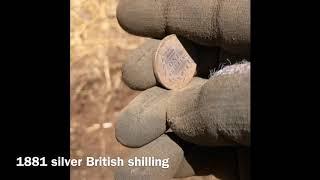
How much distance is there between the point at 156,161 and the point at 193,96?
0.21m

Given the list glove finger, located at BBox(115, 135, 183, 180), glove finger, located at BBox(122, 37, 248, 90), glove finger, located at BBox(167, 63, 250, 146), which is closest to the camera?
glove finger, located at BBox(167, 63, 250, 146)

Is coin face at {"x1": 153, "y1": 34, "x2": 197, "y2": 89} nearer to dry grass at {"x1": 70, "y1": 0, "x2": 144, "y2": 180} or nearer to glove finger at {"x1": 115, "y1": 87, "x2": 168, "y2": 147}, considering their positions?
glove finger at {"x1": 115, "y1": 87, "x2": 168, "y2": 147}

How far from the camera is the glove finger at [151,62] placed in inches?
53.9

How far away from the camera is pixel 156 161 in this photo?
1267 millimetres

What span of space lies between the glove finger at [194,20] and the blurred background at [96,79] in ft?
0.21

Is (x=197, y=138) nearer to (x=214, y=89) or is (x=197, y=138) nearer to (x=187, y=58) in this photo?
Result: (x=214, y=89)

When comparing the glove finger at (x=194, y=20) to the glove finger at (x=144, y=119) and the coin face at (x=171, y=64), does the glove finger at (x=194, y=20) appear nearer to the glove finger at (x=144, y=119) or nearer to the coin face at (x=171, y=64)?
the coin face at (x=171, y=64)

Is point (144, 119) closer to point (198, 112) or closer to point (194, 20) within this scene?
point (198, 112)

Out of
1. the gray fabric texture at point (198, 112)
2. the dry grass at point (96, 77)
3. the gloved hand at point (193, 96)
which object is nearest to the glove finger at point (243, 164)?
the gloved hand at point (193, 96)

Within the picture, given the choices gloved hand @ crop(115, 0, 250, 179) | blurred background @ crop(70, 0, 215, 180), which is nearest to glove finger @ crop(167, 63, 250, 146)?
gloved hand @ crop(115, 0, 250, 179)

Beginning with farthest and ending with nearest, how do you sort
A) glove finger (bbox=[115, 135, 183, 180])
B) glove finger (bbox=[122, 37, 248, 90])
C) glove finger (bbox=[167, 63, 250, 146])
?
glove finger (bbox=[122, 37, 248, 90]) < glove finger (bbox=[115, 135, 183, 180]) < glove finger (bbox=[167, 63, 250, 146])

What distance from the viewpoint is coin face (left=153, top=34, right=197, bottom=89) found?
4.42ft

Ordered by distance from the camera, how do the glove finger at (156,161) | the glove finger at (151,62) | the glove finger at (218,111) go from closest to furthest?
the glove finger at (218,111) < the glove finger at (156,161) < the glove finger at (151,62)
